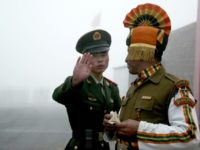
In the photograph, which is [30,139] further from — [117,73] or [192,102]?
[117,73]

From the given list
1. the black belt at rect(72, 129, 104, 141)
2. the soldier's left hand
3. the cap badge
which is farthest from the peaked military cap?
the soldier's left hand

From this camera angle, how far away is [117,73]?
3297cm

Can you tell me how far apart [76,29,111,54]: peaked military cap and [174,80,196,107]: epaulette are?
1.50m

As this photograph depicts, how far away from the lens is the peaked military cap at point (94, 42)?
3.78 meters

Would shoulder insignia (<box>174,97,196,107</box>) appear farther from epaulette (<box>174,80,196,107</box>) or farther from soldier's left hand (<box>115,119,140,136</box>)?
soldier's left hand (<box>115,119,140,136</box>)

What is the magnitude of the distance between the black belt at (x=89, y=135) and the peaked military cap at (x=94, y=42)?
81 cm

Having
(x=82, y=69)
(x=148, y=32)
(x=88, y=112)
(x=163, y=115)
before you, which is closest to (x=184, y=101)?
(x=163, y=115)

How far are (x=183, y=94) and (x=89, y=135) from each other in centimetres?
137

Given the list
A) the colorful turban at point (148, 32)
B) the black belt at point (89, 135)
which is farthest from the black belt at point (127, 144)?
the black belt at point (89, 135)

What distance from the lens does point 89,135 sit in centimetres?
343

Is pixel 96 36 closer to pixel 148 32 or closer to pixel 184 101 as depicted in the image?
pixel 148 32

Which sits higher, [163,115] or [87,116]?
[163,115]

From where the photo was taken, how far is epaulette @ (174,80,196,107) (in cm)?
224

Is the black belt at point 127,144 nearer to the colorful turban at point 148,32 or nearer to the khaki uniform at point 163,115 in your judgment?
the khaki uniform at point 163,115
